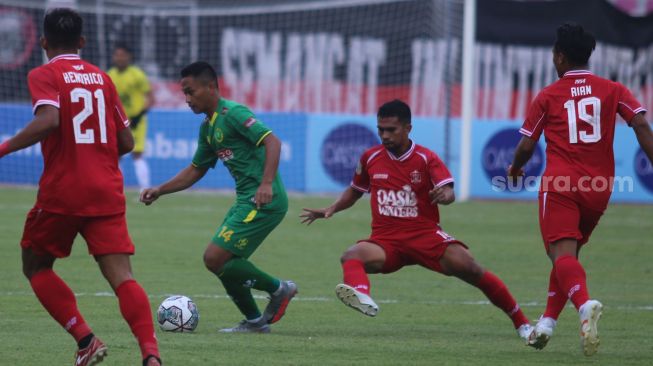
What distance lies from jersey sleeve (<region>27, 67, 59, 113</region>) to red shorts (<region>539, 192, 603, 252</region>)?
307 cm

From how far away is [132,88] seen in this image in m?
18.3

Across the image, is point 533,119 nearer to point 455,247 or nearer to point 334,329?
point 455,247

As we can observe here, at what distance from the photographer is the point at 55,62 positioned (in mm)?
5859

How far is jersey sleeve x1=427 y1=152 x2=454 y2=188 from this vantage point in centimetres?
748

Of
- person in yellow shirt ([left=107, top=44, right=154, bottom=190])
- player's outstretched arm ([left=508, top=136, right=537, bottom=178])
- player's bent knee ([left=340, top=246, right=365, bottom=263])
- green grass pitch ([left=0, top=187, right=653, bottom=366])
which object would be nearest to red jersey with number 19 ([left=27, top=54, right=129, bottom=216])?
green grass pitch ([left=0, top=187, right=653, bottom=366])

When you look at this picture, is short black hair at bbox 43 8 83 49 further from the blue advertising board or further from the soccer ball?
the blue advertising board

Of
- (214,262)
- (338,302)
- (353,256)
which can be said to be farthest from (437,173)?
(338,302)

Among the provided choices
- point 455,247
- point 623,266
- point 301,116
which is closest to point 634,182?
point 301,116

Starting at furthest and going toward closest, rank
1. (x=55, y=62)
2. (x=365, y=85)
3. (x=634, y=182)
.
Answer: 1. (x=365, y=85)
2. (x=634, y=182)
3. (x=55, y=62)

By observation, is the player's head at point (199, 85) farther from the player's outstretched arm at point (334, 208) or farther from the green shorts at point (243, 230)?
the player's outstretched arm at point (334, 208)

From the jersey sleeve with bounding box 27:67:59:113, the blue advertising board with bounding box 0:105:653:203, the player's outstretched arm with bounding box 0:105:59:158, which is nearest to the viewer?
the player's outstretched arm with bounding box 0:105:59:158

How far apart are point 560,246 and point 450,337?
120 centimetres

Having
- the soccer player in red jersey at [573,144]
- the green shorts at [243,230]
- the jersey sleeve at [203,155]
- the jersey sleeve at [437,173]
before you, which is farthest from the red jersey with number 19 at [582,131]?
the jersey sleeve at [203,155]

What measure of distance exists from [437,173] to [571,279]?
1.34 meters
